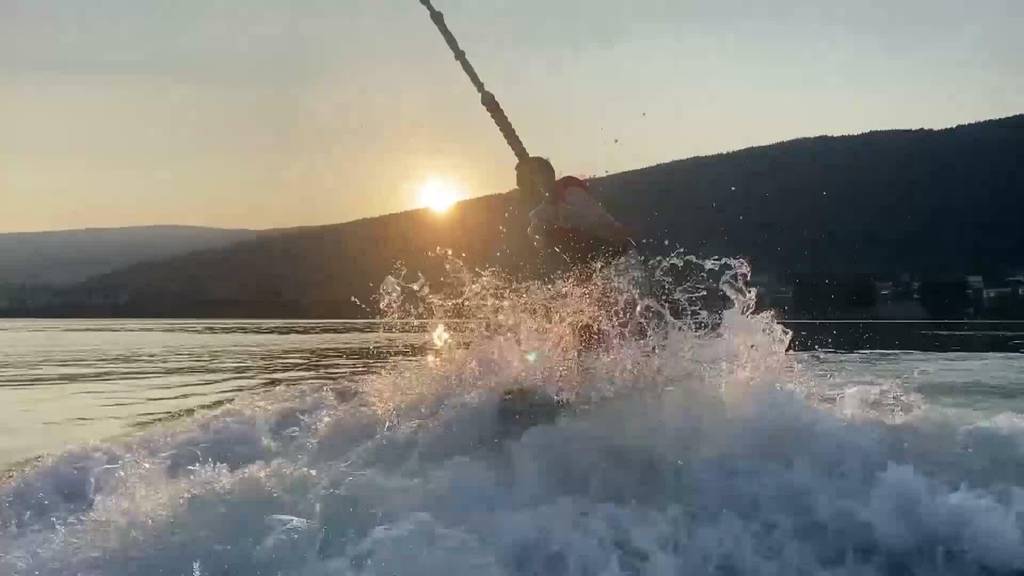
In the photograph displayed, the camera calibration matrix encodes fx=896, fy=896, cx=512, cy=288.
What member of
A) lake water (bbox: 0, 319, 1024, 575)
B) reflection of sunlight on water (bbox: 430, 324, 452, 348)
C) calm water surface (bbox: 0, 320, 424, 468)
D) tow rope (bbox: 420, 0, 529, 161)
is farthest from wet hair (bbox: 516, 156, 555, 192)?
calm water surface (bbox: 0, 320, 424, 468)

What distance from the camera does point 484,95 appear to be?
21188 mm

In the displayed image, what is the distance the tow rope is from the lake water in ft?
20.7

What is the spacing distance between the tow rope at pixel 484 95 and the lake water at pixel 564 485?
248 inches

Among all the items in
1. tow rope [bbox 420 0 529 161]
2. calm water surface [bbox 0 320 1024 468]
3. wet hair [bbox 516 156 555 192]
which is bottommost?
calm water surface [bbox 0 320 1024 468]

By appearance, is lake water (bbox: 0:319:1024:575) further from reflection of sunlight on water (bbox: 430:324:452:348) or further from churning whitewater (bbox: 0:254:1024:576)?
reflection of sunlight on water (bbox: 430:324:452:348)

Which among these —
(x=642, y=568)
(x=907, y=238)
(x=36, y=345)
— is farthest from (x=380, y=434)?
(x=907, y=238)

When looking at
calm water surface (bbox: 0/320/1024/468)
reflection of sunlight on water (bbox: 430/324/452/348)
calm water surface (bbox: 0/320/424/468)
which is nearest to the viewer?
calm water surface (bbox: 0/320/1024/468)

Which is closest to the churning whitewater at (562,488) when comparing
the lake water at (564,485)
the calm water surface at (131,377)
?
the lake water at (564,485)

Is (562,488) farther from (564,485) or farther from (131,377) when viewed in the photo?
(131,377)

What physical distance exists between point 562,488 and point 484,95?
43.6 feet

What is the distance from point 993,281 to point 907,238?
1139 centimetres

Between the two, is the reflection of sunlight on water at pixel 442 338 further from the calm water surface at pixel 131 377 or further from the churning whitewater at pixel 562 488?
the churning whitewater at pixel 562 488

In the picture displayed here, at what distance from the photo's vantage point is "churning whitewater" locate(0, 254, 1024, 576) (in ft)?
26.6

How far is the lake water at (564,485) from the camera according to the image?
26.7 feet
